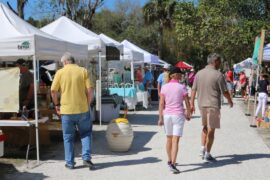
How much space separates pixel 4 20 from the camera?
348 inches

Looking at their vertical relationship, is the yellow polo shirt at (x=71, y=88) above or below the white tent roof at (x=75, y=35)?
below

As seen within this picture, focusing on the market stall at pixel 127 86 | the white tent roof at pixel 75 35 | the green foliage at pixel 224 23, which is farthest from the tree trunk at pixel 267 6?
the white tent roof at pixel 75 35

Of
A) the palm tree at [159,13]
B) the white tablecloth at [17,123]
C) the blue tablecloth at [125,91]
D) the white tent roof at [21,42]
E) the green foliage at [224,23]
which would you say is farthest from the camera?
the palm tree at [159,13]

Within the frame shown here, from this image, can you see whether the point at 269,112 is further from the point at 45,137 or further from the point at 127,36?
the point at 127,36

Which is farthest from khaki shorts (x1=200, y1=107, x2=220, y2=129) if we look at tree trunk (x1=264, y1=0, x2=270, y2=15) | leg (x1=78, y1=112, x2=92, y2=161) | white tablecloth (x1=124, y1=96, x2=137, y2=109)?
tree trunk (x1=264, y1=0, x2=270, y2=15)

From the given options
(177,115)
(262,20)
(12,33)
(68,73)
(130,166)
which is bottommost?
(130,166)

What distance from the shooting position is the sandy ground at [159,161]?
7.05 m

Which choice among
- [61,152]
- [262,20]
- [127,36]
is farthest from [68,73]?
[127,36]

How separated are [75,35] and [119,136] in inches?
206

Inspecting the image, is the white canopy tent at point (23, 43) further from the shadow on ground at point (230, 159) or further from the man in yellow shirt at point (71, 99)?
the shadow on ground at point (230, 159)

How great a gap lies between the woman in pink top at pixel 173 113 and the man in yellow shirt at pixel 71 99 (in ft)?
4.30

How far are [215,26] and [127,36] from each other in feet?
90.3

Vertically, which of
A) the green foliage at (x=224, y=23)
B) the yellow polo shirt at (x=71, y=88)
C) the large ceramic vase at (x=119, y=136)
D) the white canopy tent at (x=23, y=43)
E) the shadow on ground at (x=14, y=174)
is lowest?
the shadow on ground at (x=14, y=174)

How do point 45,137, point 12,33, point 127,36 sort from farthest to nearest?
point 127,36 < point 45,137 < point 12,33
